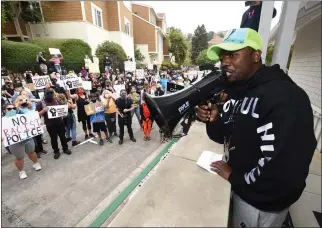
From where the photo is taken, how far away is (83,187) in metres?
3.95

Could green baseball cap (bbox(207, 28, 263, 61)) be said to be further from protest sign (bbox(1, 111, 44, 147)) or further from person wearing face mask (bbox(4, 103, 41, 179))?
person wearing face mask (bbox(4, 103, 41, 179))

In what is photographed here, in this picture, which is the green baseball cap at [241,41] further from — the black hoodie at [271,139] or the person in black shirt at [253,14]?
the person in black shirt at [253,14]

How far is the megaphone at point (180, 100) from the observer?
1.40 meters

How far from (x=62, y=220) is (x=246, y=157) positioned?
3286 millimetres

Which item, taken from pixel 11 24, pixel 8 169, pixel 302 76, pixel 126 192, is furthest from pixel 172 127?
pixel 11 24

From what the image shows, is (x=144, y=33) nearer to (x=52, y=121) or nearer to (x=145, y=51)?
(x=145, y=51)

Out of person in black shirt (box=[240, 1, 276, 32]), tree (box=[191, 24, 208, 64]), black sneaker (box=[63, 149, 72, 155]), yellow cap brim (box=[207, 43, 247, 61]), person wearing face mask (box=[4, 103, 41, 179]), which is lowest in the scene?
black sneaker (box=[63, 149, 72, 155])

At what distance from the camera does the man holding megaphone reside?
1.02 metres

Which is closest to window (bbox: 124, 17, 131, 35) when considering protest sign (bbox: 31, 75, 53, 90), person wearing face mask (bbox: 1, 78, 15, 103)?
person wearing face mask (bbox: 1, 78, 15, 103)

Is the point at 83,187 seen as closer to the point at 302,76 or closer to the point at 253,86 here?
the point at 253,86

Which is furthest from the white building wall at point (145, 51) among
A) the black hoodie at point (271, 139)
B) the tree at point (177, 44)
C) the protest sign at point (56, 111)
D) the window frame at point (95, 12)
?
the black hoodie at point (271, 139)

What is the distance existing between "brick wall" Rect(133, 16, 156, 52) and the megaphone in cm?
3301

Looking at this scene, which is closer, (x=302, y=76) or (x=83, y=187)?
(x=83, y=187)

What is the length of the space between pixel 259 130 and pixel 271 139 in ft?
0.32
